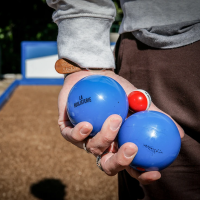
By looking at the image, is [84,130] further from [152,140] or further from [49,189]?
[49,189]

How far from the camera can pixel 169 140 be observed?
156cm

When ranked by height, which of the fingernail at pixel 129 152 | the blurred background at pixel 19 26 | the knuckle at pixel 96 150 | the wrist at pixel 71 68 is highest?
the wrist at pixel 71 68

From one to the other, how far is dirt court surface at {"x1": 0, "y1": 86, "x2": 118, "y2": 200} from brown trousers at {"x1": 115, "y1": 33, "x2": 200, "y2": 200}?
2.06m

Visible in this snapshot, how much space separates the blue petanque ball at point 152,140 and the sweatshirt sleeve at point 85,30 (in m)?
0.52

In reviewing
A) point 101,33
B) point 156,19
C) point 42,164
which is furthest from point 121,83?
point 42,164

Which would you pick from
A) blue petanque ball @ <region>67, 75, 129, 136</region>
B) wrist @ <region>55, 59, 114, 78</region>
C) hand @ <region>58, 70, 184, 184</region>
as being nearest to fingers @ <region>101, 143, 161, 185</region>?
hand @ <region>58, 70, 184, 184</region>

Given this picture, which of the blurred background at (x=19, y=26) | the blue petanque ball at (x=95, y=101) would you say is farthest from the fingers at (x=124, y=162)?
the blurred background at (x=19, y=26)

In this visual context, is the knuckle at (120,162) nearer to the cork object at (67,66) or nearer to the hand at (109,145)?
the hand at (109,145)

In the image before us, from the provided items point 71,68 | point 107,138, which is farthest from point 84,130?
point 71,68

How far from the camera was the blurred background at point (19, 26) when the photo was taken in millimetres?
14148

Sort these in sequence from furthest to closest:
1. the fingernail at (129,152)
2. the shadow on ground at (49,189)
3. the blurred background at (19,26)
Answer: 1. the blurred background at (19,26)
2. the shadow on ground at (49,189)
3. the fingernail at (129,152)

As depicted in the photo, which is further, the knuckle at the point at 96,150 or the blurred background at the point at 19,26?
the blurred background at the point at 19,26

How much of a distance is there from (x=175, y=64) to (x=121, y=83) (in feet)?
1.36

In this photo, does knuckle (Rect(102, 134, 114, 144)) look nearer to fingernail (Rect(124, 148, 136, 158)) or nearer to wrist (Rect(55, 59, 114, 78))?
fingernail (Rect(124, 148, 136, 158))
